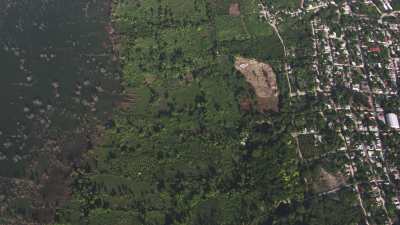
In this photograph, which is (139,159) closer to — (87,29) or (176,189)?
(176,189)

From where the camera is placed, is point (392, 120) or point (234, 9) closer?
point (392, 120)

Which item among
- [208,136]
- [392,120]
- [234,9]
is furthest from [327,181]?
[234,9]

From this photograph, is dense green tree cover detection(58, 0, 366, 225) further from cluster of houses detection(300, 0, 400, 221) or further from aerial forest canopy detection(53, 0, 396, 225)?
cluster of houses detection(300, 0, 400, 221)

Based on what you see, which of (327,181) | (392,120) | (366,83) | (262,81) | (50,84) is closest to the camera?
(327,181)

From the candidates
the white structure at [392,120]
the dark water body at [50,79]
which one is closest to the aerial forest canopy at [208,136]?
the dark water body at [50,79]

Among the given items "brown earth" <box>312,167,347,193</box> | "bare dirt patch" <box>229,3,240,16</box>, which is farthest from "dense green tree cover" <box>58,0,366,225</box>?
"bare dirt patch" <box>229,3,240,16</box>

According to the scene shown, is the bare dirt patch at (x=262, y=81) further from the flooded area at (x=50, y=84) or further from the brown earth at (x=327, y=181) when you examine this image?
the flooded area at (x=50, y=84)

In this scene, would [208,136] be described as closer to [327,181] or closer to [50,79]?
[327,181]
